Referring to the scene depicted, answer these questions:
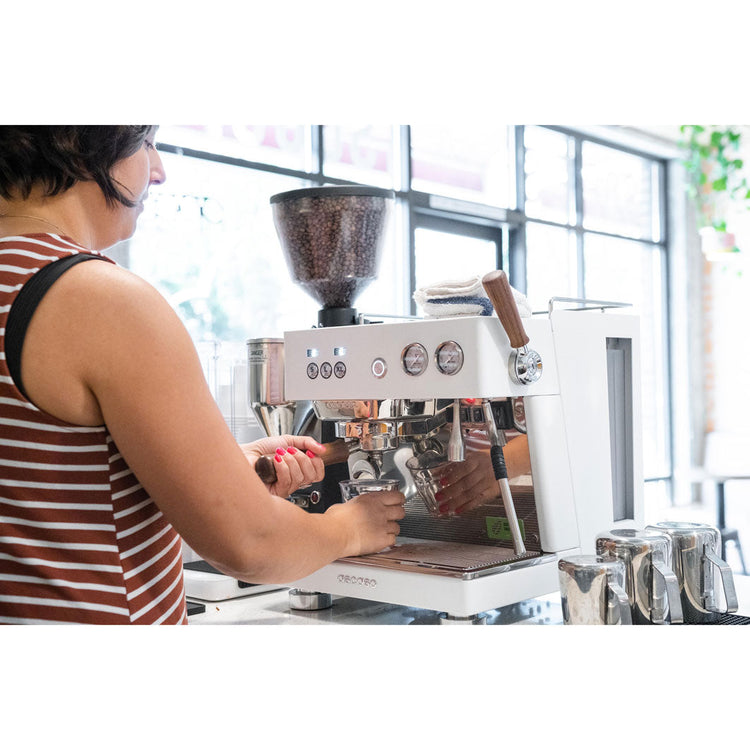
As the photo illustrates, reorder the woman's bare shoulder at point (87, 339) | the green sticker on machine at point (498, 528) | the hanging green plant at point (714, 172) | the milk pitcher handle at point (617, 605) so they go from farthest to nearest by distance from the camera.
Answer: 1. the hanging green plant at point (714, 172)
2. the green sticker on machine at point (498, 528)
3. the milk pitcher handle at point (617, 605)
4. the woman's bare shoulder at point (87, 339)

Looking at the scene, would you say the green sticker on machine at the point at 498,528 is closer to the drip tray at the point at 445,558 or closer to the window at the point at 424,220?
the drip tray at the point at 445,558

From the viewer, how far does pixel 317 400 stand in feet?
3.64

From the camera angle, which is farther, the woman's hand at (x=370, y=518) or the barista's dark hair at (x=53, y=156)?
the woman's hand at (x=370, y=518)

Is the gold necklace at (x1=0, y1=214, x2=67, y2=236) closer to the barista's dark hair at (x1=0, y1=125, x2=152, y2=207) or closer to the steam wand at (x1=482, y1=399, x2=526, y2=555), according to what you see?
the barista's dark hair at (x1=0, y1=125, x2=152, y2=207)

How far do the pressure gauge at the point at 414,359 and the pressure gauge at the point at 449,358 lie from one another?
0.7 inches

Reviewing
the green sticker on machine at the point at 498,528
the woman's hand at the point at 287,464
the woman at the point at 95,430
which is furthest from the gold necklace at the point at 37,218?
the green sticker on machine at the point at 498,528

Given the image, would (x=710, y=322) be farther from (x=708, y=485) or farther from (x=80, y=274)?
(x=80, y=274)

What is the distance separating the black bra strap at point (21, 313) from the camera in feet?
1.90

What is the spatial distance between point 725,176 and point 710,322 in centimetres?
97

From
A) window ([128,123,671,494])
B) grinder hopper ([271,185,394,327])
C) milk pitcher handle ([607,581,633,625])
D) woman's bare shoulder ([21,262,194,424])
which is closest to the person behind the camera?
woman's bare shoulder ([21,262,194,424])

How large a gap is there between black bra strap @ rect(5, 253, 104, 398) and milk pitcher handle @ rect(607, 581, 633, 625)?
1.83 feet

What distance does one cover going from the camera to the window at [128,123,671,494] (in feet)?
10.4

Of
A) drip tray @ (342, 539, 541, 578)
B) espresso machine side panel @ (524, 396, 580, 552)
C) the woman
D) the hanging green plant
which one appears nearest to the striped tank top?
the woman
